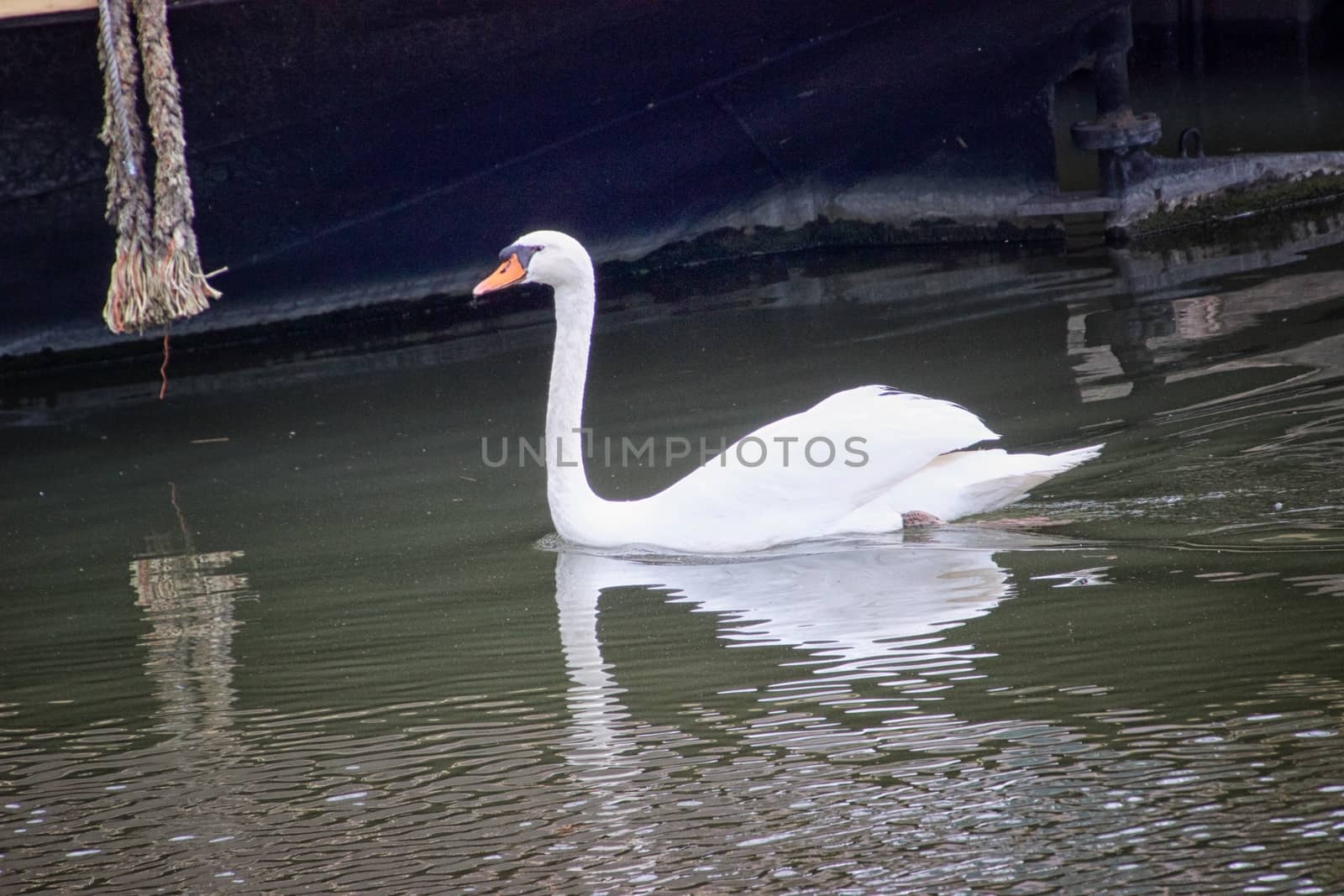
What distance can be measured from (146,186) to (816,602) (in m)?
4.33

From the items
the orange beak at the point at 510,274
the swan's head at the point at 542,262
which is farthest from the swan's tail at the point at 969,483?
the orange beak at the point at 510,274

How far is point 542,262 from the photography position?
5508mm

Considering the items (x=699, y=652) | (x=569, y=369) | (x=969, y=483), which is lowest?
(x=699, y=652)

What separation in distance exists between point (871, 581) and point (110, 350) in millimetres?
5966

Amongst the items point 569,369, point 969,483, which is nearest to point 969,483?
point 969,483

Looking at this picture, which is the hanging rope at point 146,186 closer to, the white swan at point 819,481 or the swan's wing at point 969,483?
the white swan at point 819,481

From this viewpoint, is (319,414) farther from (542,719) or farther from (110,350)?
(542,719)

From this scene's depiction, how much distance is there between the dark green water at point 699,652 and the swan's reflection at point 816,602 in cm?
2

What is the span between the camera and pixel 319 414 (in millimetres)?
7609

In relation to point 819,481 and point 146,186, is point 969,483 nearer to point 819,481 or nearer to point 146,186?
point 819,481

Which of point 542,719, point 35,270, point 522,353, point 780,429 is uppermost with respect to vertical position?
point 35,270

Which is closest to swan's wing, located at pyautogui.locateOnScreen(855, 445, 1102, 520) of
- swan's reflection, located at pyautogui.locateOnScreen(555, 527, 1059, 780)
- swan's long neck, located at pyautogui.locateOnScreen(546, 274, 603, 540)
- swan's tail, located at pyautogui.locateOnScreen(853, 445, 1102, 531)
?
swan's tail, located at pyautogui.locateOnScreen(853, 445, 1102, 531)

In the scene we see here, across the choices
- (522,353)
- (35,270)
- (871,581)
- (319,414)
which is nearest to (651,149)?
(522,353)

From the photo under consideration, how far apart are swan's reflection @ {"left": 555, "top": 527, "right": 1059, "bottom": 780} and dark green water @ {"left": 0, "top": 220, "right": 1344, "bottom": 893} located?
2 cm
